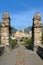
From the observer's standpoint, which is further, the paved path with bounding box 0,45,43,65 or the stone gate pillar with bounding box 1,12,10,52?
the stone gate pillar with bounding box 1,12,10,52

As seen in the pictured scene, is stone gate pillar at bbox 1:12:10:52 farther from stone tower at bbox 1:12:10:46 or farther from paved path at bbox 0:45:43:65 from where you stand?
paved path at bbox 0:45:43:65

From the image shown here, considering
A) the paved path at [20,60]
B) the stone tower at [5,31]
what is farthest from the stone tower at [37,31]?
the paved path at [20,60]

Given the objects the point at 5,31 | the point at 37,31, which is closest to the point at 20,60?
the point at 37,31

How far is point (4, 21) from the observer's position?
1000 inches

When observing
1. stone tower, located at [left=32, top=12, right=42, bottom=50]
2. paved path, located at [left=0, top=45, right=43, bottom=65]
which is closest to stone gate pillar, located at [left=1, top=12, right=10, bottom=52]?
stone tower, located at [left=32, top=12, right=42, bottom=50]

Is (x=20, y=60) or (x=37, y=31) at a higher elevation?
(x=37, y=31)

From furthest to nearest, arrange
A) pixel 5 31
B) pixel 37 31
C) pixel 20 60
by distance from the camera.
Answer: pixel 5 31, pixel 37 31, pixel 20 60

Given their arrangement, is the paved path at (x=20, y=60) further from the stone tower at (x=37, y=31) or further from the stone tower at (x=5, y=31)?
the stone tower at (x=5, y=31)

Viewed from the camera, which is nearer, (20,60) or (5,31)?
(20,60)

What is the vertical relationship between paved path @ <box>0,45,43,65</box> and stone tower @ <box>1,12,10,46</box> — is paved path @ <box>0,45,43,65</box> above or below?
below

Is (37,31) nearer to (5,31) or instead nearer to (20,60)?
(5,31)

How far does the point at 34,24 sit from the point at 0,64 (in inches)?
494

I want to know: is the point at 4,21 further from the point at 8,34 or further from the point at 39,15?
the point at 39,15

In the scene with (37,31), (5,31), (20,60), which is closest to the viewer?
(20,60)
